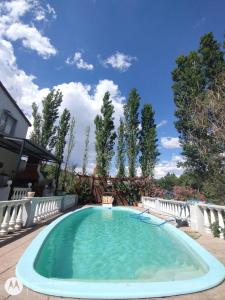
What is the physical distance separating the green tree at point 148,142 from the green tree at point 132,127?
76 cm

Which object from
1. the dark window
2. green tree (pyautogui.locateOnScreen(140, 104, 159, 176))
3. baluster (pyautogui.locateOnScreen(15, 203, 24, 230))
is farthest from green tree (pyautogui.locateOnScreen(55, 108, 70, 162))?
baluster (pyautogui.locateOnScreen(15, 203, 24, 230))

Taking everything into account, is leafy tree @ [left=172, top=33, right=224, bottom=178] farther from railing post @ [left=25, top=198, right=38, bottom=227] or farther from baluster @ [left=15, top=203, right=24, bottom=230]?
baluster @ [left=15, top=203, right=24, bottom=230]

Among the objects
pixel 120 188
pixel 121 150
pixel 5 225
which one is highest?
pixel 121 150

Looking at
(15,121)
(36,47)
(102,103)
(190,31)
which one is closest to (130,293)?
(36,47)

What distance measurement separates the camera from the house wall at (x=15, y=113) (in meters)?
11.5

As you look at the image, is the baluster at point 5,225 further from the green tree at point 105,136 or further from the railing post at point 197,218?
the green tree at point 105,136

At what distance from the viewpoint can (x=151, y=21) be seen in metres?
9.70

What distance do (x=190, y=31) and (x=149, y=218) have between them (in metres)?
10.1

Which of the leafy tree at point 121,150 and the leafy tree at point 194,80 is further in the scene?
the leafy tree at point 121,150

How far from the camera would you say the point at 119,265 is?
3.79m

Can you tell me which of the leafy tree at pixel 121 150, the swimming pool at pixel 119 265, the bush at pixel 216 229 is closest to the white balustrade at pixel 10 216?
the swimming pool at pixel 119 265

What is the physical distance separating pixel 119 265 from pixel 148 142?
1831 centimetres

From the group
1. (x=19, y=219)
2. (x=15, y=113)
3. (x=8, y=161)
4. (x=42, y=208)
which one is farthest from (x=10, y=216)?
(x=15, y=113)

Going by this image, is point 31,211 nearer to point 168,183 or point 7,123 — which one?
point 7,123
